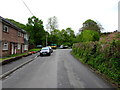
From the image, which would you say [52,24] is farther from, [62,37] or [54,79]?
[54,79]

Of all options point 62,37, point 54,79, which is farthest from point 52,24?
point 54,79

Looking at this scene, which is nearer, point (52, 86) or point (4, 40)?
point (52, 86)

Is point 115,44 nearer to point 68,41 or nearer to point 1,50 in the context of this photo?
point 1,50

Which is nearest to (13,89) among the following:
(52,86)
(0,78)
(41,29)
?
(52,86)

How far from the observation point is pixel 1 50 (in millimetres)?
13953

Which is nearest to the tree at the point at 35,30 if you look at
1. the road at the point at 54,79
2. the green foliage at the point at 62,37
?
the green foliage at the point at 62,37

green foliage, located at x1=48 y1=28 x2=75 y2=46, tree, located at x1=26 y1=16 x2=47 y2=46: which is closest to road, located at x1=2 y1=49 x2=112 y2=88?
tree, located at x1=26 y1=16 x2=47 y2=46

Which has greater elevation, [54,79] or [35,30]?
[35,30]

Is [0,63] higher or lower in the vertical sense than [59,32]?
lower

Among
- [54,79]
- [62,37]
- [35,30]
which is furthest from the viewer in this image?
[62,37]

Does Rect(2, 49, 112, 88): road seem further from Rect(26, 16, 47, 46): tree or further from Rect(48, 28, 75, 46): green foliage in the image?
Rect(48, 28, 75, 46): green foliage

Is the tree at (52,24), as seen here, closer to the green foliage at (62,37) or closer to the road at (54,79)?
the green foliage at (62,37)

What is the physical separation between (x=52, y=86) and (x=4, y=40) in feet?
43.8

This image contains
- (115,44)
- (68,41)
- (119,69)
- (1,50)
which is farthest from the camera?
(68,41)
